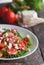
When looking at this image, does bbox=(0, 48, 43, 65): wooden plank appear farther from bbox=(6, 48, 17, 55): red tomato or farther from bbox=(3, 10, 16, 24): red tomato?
bbox=(3, 10, 16, 24): red tomato

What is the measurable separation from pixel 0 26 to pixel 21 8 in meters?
0.30

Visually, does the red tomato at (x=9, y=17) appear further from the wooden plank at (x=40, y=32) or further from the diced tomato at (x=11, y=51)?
the diced tomato at (x=11, y=51)

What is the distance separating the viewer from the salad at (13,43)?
A: 0.98 meters

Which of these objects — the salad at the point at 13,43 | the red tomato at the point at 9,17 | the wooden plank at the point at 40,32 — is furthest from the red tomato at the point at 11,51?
the red tomato at the point at 9,17

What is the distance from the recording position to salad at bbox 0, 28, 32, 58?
3.23 feet

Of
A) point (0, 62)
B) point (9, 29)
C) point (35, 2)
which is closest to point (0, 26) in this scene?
point (9, 29)

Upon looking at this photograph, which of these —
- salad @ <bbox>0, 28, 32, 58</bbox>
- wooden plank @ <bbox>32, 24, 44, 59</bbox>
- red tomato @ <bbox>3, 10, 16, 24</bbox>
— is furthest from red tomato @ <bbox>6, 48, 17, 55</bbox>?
red tomato @ <bbox>3, 10, 16, 24</bbox>

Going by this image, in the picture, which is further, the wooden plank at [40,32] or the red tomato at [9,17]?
the red tomato at [9,17]

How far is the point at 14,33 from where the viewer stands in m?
1.13

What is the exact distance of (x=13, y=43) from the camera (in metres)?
1.04

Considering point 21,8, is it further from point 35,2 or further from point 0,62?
point 0,62

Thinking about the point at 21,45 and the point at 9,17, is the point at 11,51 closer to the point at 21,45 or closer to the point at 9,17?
the point at 21,45

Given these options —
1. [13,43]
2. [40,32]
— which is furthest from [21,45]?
[40,32]

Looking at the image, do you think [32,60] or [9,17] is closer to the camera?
[32,60]
